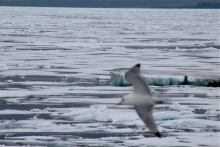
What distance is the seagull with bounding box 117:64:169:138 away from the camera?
521cm

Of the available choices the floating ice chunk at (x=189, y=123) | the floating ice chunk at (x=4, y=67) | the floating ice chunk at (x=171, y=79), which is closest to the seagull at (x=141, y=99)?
the floating ice chunk at (x=189, y=123)

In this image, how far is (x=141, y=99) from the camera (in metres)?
5.22

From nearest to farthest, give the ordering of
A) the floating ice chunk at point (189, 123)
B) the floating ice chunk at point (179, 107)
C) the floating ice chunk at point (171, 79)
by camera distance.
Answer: the floating ice chunk at point (189, 123), the floating ice chunk at point (179, 107), the floating ice chunk at point (171, 79)

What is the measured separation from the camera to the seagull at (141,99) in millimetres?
5211

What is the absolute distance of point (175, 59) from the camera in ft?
73.7

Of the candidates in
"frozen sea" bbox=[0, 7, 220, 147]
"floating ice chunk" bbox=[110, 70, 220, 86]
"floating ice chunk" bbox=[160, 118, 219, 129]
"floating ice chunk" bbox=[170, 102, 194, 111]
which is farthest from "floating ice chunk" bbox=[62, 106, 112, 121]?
"floating ice chunk" bbox=[110, 70, 220, 86]

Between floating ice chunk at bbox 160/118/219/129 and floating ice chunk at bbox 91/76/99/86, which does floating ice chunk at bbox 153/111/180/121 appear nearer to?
floating ice chunk at bbox 160/118/219/129

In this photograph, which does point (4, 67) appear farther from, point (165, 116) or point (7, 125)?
point (165, 116)

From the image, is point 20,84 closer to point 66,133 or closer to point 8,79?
point 8,79

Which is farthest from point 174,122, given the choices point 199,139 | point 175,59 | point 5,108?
point 175,59

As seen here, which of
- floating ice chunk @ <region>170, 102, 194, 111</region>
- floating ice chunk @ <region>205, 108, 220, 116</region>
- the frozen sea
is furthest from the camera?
floating ice chunk @ <region>170, 102, 194, 111</region>

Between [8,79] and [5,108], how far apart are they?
4459mm

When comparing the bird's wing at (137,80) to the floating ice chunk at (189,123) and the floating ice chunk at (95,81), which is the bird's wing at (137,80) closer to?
the floating ice chunk at (189,123)

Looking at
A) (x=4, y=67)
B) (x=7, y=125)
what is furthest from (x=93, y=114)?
(x=4, y=67)
